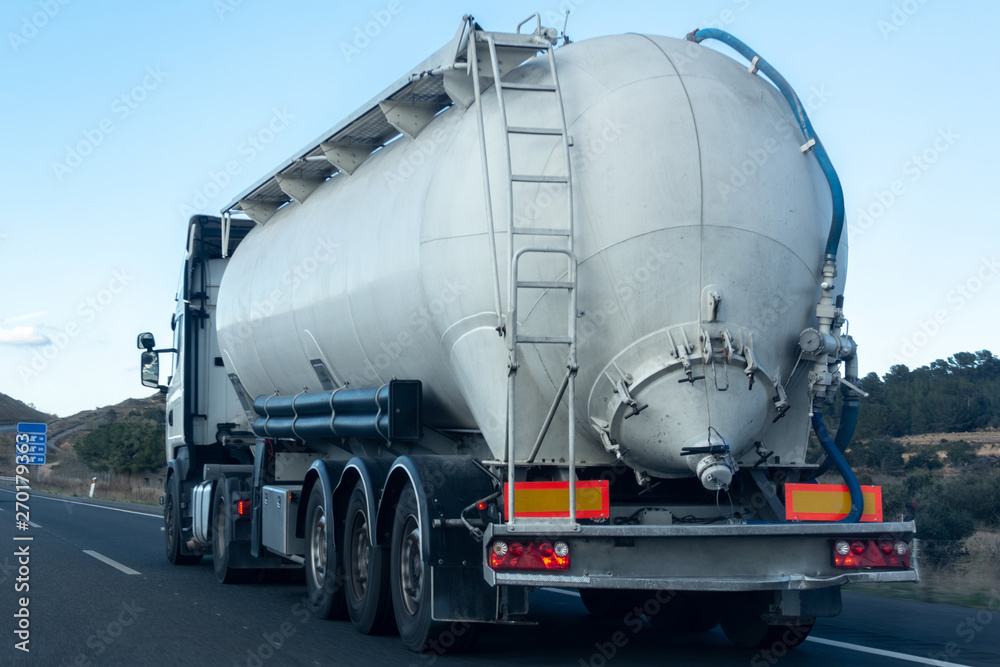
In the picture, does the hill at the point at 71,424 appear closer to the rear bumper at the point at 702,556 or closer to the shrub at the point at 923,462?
the shrub at the point at 923,462

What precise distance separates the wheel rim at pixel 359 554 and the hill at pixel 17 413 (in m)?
117

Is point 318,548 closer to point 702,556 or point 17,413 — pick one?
point 702,556

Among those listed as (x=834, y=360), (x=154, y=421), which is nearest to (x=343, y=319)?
(x=834, y=360)

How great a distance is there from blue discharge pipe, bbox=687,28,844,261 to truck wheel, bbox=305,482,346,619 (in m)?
4.41

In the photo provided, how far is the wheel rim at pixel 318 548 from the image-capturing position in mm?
9492

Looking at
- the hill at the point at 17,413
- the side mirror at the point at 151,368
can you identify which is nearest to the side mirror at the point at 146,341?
the side mirror at the point at 151,368

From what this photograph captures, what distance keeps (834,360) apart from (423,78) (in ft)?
11.4

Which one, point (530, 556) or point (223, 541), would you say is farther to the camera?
point (223, 541)

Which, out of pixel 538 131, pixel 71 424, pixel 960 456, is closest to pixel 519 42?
pixel 538 131

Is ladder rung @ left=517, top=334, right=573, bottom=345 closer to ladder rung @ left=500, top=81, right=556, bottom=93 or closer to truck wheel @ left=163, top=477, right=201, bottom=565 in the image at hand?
Result: ladder rung @ left=500, top=81, right=556, bottom=93

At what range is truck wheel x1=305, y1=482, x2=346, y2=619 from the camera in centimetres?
897

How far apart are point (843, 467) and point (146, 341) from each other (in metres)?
11.2

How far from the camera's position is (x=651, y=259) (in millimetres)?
6691

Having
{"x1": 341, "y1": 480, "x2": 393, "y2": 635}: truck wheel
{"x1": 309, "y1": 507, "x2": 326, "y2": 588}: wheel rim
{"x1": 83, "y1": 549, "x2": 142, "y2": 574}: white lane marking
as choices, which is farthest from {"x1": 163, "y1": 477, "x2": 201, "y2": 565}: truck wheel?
{"x1": 341, "y1": 480, "x2": 393, "y2": 635}: truck wheel
